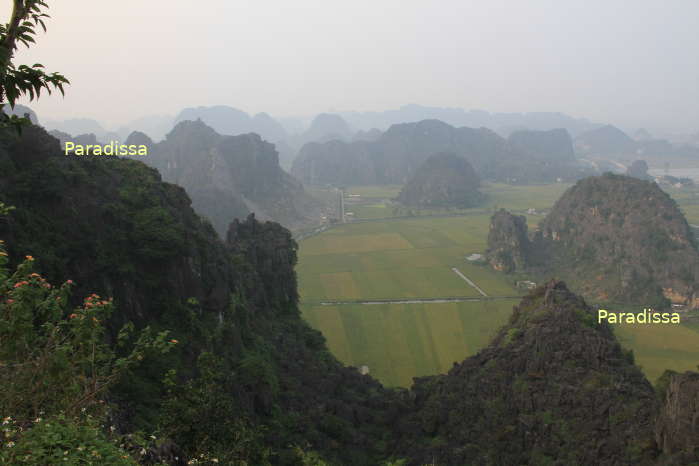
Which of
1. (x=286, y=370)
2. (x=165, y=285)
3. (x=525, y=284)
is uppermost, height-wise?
(x=165, y=285)

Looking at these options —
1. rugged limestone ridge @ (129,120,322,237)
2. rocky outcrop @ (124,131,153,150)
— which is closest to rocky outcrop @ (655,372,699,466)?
rugged limestone ridge @ (129,120,322,237)

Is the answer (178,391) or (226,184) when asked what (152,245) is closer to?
(178,391)

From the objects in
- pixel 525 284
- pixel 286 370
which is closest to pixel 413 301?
pixel 525 284

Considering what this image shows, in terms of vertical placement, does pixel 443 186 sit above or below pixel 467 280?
above

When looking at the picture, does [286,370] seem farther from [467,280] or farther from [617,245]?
[617,245]

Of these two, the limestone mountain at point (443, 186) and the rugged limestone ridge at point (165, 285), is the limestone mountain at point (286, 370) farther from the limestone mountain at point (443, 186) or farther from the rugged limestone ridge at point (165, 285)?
the limestone mountain at point (443, 186)

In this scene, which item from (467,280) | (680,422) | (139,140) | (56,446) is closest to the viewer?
(56,446)

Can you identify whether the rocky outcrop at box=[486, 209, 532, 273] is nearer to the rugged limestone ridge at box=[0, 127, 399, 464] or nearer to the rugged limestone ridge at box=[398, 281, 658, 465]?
the rugged limestone ridge at box=[398, 281, 658, 465]

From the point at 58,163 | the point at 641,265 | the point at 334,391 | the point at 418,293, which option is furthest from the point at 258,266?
the point at 641,265
